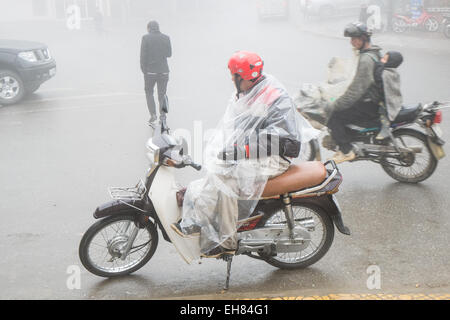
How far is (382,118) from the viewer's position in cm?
686

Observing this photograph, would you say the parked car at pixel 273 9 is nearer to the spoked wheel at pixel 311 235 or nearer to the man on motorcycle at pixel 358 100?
the man on motorcycle at pixel 358 100

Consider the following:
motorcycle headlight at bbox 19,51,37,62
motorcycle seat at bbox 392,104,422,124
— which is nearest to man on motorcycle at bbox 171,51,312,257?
motorcycle seat at bbox 392,104,422,124

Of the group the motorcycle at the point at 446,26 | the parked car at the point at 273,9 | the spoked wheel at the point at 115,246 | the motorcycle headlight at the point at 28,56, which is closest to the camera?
the spoked wheel at the point at 115,246

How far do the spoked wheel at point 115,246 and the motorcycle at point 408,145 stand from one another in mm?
3157

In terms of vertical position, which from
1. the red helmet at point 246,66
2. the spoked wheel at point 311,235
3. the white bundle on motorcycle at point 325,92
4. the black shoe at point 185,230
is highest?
the red helmet at point 246,66

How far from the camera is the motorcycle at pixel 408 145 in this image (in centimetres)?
682

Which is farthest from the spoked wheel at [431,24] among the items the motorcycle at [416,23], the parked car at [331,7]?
the parked car at [331,7]

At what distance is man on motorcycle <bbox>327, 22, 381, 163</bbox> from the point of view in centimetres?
671

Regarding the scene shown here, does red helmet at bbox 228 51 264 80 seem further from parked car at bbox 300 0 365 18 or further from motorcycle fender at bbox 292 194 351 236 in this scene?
parked car at bbox 300 0 365 18

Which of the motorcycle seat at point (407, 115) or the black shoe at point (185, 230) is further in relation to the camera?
the motorcycle seat at point (407, 115)

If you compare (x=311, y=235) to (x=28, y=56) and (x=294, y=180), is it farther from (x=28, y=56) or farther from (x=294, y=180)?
(x=28, y=56)

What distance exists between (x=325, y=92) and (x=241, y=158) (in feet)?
10.00
